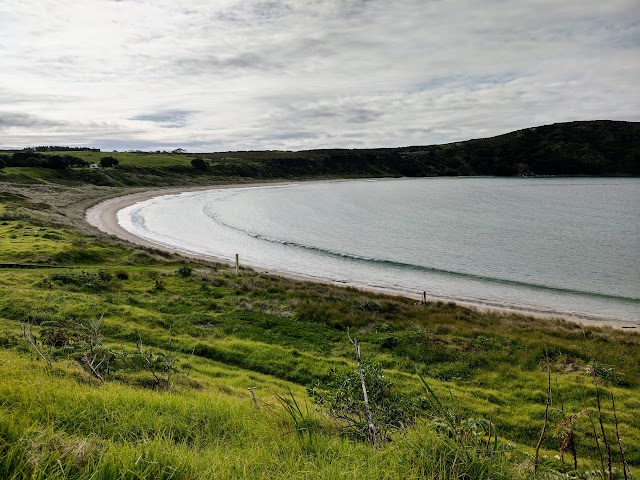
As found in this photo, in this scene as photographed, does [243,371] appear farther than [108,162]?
No

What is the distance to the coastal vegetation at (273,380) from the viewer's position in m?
4.45

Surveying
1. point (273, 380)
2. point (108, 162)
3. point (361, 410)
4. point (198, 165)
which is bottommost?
point (273, 380)

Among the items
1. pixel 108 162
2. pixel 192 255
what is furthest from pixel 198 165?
pixel 192 255

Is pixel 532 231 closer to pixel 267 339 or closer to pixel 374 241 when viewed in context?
pixel 374 241

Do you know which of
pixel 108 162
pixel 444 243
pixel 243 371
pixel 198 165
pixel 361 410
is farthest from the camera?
pixel 198 165

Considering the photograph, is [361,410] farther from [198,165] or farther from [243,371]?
[198,165]

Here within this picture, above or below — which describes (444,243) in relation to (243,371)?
below

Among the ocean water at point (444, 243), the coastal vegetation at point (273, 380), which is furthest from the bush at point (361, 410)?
the ocean water at point (444, 243)

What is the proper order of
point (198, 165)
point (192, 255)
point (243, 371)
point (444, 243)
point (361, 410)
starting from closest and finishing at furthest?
1. point (361, 410)
2. point (243, 371)
3. point (192, 255)
4. point (444, 243)
5. point (198, 165)

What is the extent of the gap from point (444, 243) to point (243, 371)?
169 feet

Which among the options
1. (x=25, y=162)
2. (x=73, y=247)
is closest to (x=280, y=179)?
(x=25, y=162)

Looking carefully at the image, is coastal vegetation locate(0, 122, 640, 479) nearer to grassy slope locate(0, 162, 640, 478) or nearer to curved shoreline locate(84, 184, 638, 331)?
grassy slope locate(0, 162, 640, 478)

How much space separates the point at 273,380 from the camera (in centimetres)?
1574

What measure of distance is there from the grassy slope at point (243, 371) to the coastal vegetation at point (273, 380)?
1.7 inches
